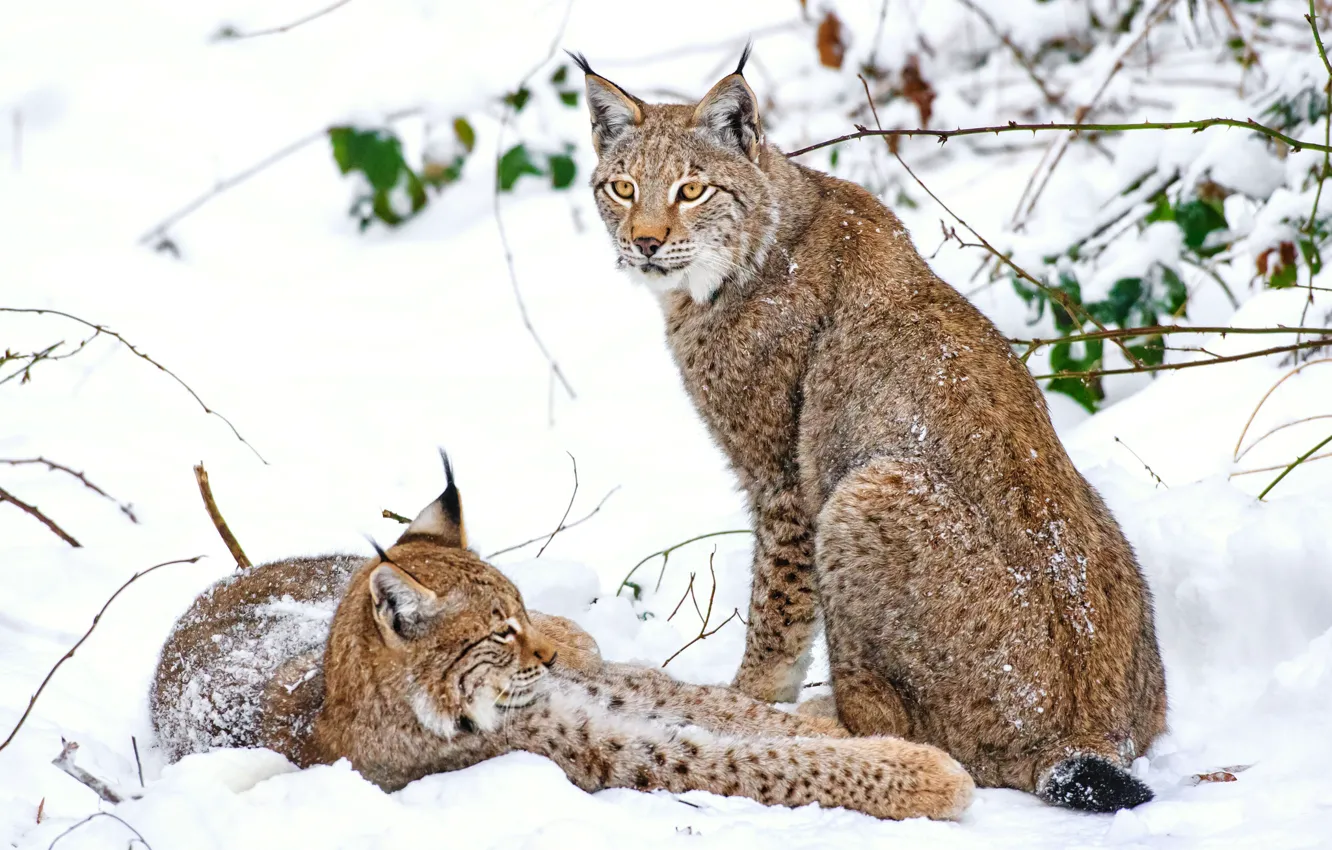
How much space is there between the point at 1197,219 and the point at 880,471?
2911 millimetres

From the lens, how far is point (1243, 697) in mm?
4121

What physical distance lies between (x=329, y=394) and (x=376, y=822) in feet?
16.1

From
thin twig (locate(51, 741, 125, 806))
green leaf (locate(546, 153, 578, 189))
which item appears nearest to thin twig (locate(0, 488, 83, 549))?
thin twig (locate(51, 741, 125, 806))

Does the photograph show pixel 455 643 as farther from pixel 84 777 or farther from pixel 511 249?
pixel 511 249

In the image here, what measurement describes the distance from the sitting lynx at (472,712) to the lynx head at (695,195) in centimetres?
133

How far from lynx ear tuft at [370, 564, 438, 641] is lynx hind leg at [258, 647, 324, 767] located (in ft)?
1.12

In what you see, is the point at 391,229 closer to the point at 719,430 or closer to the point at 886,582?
the point at 719,430

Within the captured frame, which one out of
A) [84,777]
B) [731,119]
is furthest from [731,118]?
[84,777]

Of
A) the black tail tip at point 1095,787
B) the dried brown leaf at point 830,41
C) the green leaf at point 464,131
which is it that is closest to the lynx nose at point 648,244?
the black tail tip at point 1095,787

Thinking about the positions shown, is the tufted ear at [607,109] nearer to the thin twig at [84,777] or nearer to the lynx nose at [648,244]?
the lynx nose at [648,244]

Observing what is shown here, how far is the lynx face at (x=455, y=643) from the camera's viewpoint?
3.57 meters

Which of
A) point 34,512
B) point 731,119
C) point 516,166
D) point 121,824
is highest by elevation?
point 516,166

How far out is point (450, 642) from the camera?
3.63m

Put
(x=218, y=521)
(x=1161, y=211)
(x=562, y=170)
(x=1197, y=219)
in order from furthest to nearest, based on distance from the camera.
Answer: (x=562, y=170)
(x=1161, y=211)
(x=1197, y=219)
(x=218, y=521)
